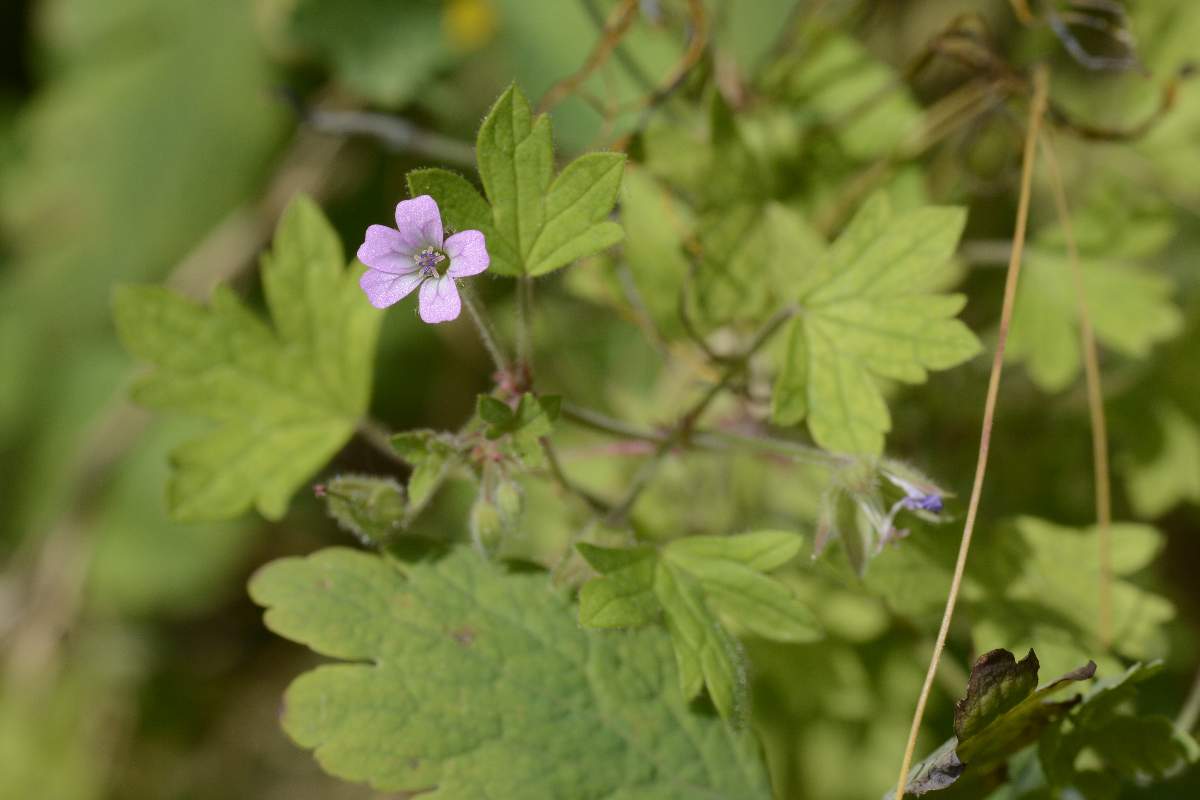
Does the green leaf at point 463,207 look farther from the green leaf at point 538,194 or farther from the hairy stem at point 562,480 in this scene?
the hairy stem at point 562,480

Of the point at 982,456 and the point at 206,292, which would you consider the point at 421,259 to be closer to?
the point at 982,456

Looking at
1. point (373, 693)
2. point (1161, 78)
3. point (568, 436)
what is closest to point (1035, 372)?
point (1161, 78)

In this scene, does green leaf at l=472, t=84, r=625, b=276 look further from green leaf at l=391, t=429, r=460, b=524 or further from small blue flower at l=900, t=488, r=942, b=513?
small blue flower at l=900, t=488, r=942, b=513

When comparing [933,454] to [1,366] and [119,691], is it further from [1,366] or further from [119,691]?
[1,366]

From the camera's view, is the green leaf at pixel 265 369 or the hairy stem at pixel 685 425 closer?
the hairy stem at pixel 685 425

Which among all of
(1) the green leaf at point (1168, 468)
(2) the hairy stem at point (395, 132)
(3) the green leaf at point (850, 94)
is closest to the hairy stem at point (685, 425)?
(3) the green leaf at point (850, 94)

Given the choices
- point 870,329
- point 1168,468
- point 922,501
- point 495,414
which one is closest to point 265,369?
point 495,414
